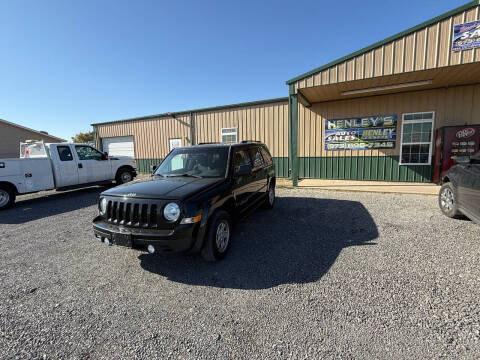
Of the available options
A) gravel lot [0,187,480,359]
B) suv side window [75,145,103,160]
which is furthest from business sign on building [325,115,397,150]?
suv side window [75,145,103,160]

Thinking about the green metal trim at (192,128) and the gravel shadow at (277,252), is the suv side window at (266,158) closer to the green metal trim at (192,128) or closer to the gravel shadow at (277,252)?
the gravel shadow at (277,252)

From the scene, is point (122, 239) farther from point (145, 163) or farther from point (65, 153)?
point (145, 163)

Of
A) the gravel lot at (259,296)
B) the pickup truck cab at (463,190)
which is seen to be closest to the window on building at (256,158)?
the gravel lot at (259,296)

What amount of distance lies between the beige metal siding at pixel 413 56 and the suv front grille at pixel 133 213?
6494mm

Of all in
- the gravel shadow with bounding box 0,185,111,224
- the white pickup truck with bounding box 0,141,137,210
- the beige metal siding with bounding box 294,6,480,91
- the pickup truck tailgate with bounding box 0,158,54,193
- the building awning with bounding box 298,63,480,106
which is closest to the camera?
the beige metal siding with bounding box 294,6,480,91

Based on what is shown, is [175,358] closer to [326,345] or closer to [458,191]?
[326,345]

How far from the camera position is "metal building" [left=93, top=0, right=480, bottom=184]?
230 inches

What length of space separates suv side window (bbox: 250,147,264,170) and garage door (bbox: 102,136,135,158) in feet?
42.0

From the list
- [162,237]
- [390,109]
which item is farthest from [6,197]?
[390,109]

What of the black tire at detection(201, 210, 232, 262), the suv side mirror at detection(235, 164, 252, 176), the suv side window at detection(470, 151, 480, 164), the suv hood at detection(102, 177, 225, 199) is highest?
the suv side window at detection(470, 151, 480, 164)

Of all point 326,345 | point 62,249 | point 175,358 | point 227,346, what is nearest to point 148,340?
point 175,358

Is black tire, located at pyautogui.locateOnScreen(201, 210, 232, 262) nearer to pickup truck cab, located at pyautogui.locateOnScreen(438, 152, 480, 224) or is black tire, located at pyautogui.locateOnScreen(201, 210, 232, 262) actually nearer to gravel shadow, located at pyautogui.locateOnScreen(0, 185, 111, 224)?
pickup truck cab, located at pyautogui.locateOnScreen(438, 152, 480, 224)

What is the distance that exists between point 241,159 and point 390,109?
7672 millimetres

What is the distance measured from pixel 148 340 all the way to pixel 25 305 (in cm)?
168
